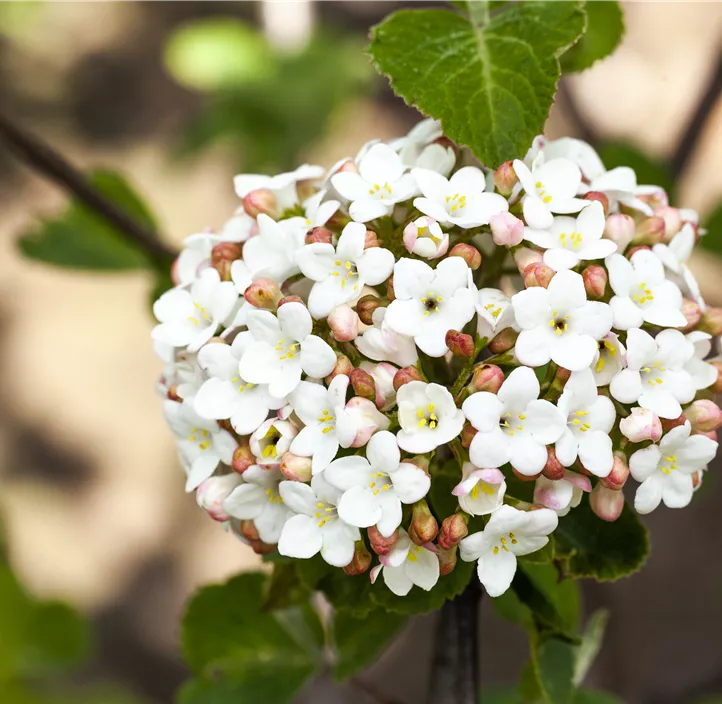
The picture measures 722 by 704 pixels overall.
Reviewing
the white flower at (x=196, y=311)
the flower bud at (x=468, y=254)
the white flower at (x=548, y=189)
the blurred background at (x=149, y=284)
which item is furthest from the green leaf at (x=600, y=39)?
the blurred background at (x=149, y=284)

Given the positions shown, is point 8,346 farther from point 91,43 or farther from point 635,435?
point 635,435

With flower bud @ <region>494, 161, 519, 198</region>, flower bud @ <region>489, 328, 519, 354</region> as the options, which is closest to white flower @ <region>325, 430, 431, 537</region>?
flower bud @ <region>489, 328, 519, 354</region>

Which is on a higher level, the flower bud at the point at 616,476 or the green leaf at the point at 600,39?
the green leaf at the point at 600,39

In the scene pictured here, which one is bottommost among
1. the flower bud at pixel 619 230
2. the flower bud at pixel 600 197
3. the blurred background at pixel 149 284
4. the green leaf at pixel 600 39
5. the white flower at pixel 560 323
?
the blurred background at pixel 149 284

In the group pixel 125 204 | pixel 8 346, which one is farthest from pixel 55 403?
pixel 125 204

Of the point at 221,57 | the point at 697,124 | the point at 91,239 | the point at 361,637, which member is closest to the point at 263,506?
the point at 361,637

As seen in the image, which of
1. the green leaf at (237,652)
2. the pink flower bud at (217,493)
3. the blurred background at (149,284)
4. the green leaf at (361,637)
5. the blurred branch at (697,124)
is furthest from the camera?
the blurred background at (149,284)

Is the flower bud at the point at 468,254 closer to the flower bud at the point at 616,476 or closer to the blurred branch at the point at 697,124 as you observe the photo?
the flower bud at the point at 616,476

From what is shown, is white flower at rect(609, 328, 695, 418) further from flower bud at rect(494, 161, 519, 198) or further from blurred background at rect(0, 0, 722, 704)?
blurred background at rect(0, 0, 722, 704)
